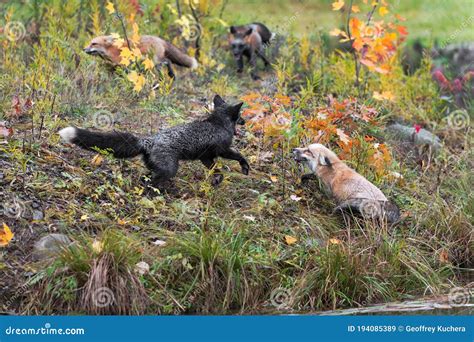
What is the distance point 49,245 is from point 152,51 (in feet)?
12.8

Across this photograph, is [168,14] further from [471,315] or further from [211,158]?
[471,315]

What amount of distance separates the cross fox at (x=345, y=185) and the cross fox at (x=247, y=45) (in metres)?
Answer: 3.20

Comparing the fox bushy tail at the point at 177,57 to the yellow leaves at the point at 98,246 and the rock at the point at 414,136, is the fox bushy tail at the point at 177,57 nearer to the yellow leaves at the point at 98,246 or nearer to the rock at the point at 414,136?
the rock at the point at 414,136

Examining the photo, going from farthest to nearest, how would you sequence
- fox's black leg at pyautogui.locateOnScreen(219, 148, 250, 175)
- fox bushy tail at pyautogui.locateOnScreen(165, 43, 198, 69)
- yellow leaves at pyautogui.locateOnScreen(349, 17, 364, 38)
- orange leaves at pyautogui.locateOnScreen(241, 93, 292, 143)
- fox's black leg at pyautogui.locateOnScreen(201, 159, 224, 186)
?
fox bushy tail at pyautogui.locateOnScreen(165, 43, 198, 69), yellow leaves at pyautogui.locateOnScreen(349, 17, 364, 38), orange leaves at pyautogui.locateOnScreen(241, 93, 292, 143), fox's black leg at pyautogui.locateOnScreen(219, 148, 250, 175), fox's black leg at pyautogui.locateOnScreen(201, 159, 224, 186)

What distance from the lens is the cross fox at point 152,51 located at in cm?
938

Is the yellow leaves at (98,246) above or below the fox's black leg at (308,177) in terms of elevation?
above

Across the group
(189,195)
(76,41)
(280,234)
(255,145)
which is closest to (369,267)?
(280,234)

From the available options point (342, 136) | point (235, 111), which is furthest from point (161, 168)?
point (342, 136)

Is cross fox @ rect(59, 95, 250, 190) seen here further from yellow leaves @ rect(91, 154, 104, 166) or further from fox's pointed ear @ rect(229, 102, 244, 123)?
yellow leaves @ rect(91, 154, 104, 166)

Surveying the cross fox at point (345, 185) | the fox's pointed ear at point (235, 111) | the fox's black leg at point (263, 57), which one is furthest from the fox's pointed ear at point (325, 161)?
the fox's black leg at point (263, 57)

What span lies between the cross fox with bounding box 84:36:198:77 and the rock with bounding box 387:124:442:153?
2.59m

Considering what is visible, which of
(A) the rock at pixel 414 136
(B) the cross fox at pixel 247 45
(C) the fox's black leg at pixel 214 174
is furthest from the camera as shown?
(B) the cross fox at pixel 247 45

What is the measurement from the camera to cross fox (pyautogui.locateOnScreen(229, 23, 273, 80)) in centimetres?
1117

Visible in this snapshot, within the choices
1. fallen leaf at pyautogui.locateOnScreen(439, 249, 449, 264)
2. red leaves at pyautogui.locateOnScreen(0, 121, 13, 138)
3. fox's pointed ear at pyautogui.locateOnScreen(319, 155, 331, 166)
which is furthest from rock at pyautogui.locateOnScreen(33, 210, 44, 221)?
fallen leaf at pyautogui.locateOnScreen(439, 249, 449, 264)
